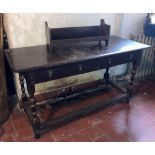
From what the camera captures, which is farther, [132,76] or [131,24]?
[131,24]

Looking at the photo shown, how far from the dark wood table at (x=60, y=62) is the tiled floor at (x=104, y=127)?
0.10 metres

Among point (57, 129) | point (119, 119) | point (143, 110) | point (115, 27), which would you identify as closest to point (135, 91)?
point (143, 110)

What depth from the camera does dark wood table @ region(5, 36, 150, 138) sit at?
164 cm

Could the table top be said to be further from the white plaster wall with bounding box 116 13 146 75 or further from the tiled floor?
the tiled floor

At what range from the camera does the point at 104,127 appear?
84.7 inches

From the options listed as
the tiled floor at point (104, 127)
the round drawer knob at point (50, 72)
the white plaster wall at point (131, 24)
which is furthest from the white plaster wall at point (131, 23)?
the round drawer knob at point (50, 72)

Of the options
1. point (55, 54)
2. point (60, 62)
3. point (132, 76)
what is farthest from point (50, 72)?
point (132, 76)

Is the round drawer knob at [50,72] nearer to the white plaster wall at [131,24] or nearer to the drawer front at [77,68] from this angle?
the drawer front at [77,68]

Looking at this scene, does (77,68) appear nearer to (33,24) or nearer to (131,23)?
(33,24)

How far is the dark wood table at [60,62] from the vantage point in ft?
5.39

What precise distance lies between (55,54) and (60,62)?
0.21 meters

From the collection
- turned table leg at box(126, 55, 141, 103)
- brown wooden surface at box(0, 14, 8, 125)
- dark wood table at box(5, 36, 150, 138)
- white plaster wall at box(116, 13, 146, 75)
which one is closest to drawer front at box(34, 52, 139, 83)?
dark wood table at box(5, 36, 150, 138)
